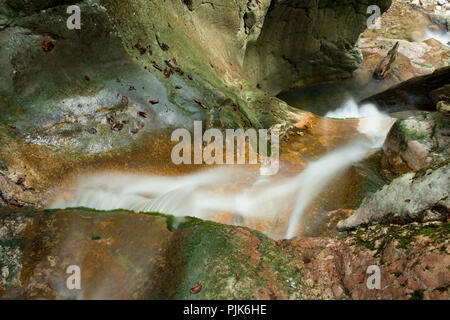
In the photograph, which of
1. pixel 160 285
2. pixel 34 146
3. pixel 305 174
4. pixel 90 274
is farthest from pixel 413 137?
pixel 34 146

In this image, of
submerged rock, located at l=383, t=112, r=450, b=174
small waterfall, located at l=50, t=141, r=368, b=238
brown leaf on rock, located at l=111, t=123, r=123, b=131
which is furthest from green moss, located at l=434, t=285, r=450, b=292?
brown leaf on rock, located at l=111, t=123, r=123, b=131

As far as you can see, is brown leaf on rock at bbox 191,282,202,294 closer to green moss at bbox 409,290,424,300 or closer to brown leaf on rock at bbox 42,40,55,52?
green moss at bbox 409,290,424,300

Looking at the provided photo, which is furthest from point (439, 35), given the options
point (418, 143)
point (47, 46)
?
point (47, 46)

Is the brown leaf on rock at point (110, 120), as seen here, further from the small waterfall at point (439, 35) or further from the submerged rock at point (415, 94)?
the small waterfall at point (439, 35)

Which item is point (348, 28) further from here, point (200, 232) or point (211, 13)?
point (200, 232)

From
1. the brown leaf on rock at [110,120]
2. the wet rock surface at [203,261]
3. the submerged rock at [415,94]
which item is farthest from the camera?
the submerged rock at [415,94]

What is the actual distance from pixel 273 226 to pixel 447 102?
5.04 meters

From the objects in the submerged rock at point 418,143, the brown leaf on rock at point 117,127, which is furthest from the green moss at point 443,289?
the brown leaf on rock at point 117,127

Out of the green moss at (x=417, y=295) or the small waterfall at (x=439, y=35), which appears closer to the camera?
the green moss at (x=417, y=295)

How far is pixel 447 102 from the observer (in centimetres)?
615

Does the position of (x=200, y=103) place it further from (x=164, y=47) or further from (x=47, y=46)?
(x=47, y=46)

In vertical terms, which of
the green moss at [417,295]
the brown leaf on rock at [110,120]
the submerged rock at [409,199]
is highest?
the brown leaf on rock at [110,120]

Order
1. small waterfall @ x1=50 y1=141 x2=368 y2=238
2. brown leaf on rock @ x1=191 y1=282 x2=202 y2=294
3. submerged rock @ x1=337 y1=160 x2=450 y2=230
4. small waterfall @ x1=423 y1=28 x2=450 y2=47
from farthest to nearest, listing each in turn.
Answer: small waterfall @ x1=423 y1=28 x2=450 y2=47 < small waterfall @ x1=50 y1=141 x2=368 y2=238 < submerged rock @ x1=337 y1=160 x2=450 y2=230 < brown leaf on rock @ x1=191 y1=282 x2=202 y2=294
